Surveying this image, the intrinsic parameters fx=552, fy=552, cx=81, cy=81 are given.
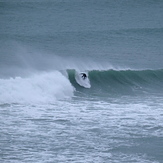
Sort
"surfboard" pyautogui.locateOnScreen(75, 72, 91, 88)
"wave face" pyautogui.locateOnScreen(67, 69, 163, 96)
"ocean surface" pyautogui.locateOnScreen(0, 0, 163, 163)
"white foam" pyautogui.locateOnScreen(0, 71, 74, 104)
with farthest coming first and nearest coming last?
"surfboard" pyautogui.locateOnScreen(75, 72, 91, 88) → "wave face" pyautogui.locateOnScreen(67, 69, 163, 96) → "white foam" pyautogui.locateOnScreen(0, 71, 74, 104) → "ocean surface" pyautogui.locateOnScreen(0, 0, 163, 163)

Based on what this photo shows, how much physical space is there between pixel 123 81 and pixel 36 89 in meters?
4.88

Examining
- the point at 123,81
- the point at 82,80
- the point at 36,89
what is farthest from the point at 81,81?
the point at 36,89

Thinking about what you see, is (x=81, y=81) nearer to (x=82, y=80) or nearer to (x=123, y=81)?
(x=82, y=80)

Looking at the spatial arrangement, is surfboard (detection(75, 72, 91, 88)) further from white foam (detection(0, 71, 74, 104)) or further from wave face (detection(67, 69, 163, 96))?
white foam (detection(0, 71, 74, 104))

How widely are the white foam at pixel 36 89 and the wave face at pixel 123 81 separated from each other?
0.91m

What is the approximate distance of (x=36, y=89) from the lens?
2222 cm

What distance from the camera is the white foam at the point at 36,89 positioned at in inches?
828

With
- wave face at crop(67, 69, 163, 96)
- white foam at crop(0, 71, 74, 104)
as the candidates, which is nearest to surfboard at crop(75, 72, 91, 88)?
wave face at crop(67, 69, 163, 96)

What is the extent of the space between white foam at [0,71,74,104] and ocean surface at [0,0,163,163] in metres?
0.04

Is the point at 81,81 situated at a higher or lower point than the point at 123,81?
lower

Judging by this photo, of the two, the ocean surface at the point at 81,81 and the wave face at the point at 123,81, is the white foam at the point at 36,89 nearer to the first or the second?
the ocean surface at the point at 81,81

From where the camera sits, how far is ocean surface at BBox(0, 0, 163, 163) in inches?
638

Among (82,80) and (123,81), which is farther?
(123,81)

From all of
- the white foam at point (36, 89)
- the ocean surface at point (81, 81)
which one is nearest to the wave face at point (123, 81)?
the ocean surface at point (81, 81)
